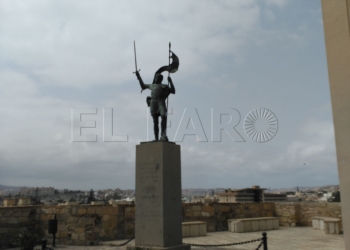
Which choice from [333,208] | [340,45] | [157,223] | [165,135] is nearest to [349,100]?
[340,45]

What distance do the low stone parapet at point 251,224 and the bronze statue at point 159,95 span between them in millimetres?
6243

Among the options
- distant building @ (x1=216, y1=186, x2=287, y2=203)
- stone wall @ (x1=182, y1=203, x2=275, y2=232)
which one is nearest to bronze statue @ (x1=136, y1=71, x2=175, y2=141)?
stone wall @ (x1=182, y1=203, x2=275, y2=232)

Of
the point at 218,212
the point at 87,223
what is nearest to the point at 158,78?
the point at 87,223

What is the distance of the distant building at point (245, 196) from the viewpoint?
1816 centimetres

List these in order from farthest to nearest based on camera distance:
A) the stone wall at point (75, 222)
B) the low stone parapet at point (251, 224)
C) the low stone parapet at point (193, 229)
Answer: the low stone parapet at point (251, 224), the low stone parapet at point (193, 229), the stone wall at point (75, 222)

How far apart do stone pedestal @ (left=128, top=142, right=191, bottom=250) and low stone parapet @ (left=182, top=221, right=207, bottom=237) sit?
374 centimetres

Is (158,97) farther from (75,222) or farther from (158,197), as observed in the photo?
(75,222)

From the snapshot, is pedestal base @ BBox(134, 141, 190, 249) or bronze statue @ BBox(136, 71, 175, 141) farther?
bronze statue @ BBox(136, 71, 175, 141)

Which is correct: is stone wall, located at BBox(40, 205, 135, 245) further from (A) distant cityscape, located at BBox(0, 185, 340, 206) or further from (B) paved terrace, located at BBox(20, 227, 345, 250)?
(A) distant cityscape, located at BBox(0, 185, 340, 206)

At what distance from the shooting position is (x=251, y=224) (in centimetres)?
1319

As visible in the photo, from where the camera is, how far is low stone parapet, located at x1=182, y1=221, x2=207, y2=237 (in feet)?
38.0

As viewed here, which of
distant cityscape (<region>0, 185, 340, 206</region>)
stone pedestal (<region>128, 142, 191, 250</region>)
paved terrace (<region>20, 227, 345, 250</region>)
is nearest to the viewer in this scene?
stone pedestal (<region>128, 142, 191, 250</region>)

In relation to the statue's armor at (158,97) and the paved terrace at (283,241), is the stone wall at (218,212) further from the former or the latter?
the statue's armor at (158,97)

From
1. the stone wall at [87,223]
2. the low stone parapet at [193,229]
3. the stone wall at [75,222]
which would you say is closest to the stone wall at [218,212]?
the low stone parapet at [193,229]
